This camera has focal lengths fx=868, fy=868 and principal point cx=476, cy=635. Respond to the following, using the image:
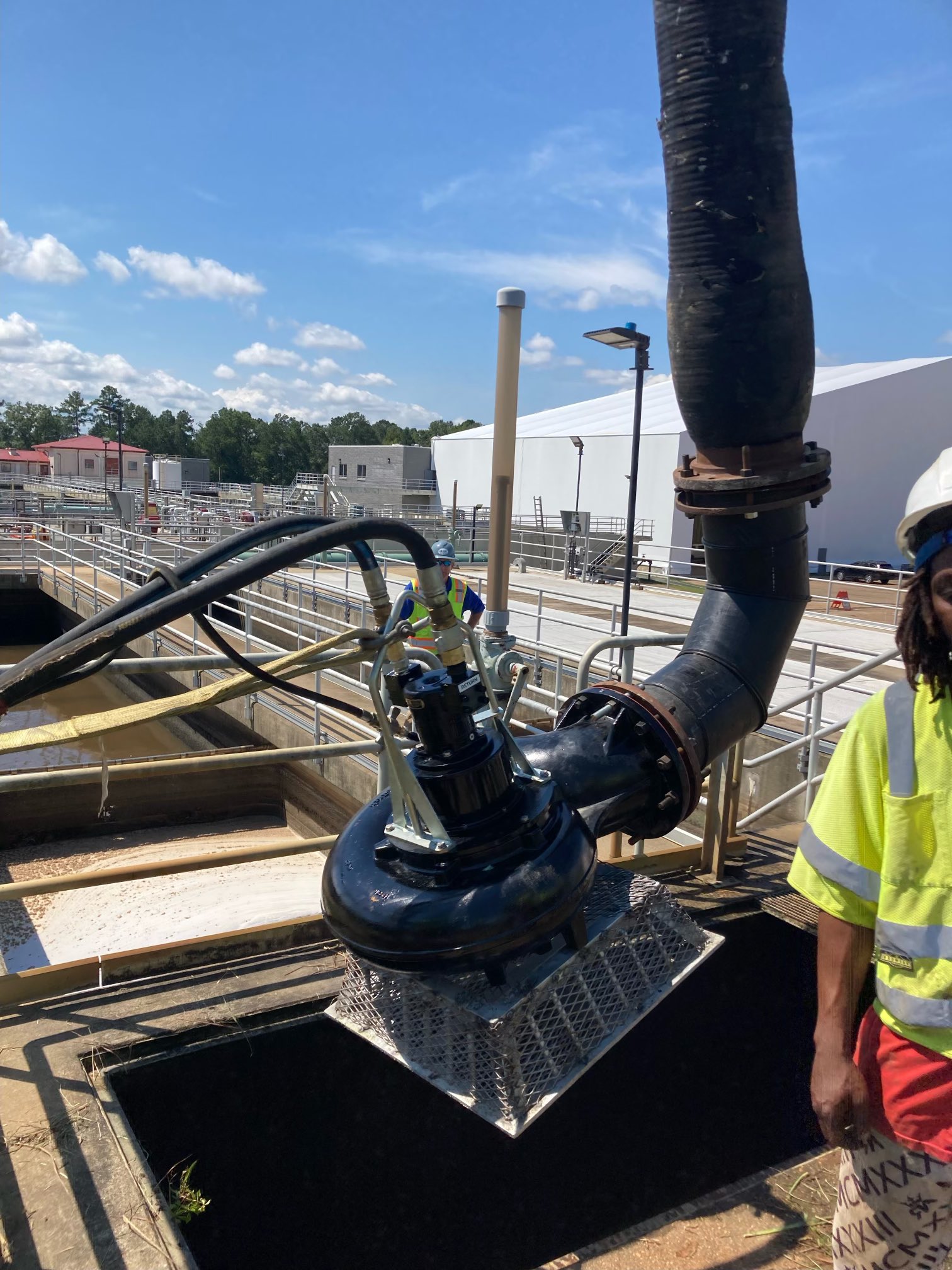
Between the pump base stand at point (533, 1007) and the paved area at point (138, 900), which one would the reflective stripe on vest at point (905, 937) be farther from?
the paved area at point (138, 900)

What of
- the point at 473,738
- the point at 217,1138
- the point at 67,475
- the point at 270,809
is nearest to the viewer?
the point at 473,738

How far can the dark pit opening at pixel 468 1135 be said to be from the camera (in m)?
2.67

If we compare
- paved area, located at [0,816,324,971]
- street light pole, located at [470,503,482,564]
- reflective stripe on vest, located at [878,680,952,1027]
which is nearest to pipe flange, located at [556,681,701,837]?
reflective stripe on vest, located at [878,680,952,1027]

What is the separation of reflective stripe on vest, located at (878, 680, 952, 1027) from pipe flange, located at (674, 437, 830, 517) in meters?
0.86

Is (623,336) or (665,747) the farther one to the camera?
(623,336)

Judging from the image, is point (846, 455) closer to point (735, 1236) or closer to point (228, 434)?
point (735, 1236)

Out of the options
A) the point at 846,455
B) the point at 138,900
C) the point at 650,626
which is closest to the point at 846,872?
the point at 138,900

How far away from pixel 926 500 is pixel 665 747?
3.13 feet

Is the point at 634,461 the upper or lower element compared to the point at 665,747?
upper

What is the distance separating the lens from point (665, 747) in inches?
94.0

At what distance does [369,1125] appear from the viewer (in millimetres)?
2906

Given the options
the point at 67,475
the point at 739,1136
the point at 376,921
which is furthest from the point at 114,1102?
the point at 67,475

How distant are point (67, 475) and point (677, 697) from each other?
78.4 metres

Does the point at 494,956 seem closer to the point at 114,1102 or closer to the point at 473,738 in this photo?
the point at 473,738
